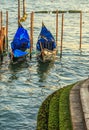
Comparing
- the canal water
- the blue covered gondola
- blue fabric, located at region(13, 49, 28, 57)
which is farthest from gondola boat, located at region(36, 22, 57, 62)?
blue fabric, located at region(13, 49, 28, 57)

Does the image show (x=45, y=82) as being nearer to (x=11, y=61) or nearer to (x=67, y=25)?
(x=11, y=61)

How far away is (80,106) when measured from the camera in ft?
→ 65.4

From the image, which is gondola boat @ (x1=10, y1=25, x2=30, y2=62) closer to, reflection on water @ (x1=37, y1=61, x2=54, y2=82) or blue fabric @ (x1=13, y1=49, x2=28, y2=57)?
blue fabric @ (x1=13, y1=49, x2=28, y2=57)

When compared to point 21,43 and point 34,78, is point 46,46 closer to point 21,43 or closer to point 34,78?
point 21,43

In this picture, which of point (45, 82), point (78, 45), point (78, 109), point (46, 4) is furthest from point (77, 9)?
point (78, 109)

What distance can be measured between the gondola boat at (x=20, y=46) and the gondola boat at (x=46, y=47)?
3.86 feet

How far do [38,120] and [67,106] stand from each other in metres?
1.76

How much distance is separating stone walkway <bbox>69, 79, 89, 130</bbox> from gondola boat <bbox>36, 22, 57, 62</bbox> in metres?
12.8

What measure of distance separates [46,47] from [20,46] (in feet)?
8.29

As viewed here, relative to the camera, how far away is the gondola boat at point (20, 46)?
35.6m

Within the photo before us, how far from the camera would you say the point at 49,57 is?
3594cm

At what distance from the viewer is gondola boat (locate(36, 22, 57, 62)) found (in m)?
35.6

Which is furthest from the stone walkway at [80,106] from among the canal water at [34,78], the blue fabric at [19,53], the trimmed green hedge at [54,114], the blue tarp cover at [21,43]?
the blue tarp cover at [21,43]

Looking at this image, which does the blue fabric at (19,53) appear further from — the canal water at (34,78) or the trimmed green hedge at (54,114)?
the trimmed green hedge at (54,114)
